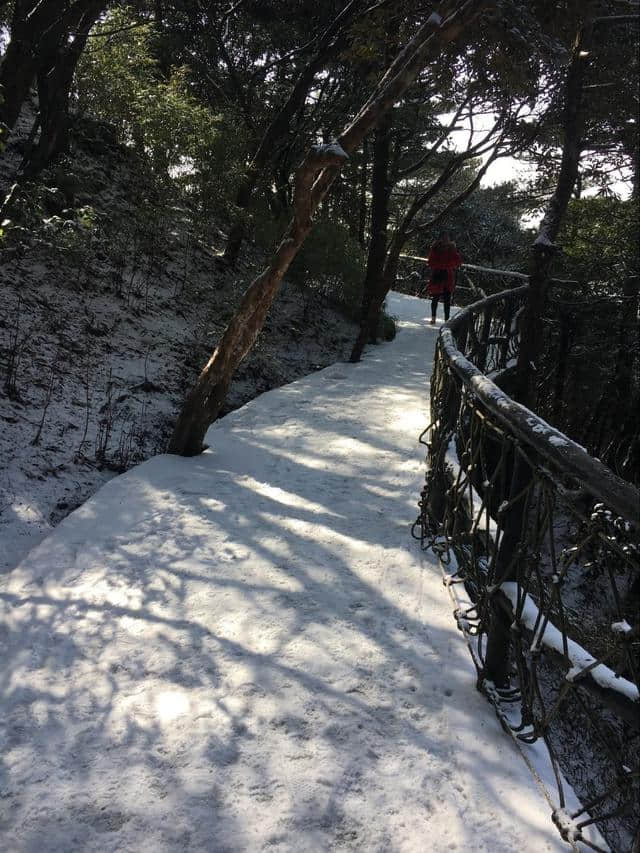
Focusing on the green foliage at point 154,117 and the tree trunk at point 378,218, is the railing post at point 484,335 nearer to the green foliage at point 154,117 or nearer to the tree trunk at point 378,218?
the tree trunk at point 378,218

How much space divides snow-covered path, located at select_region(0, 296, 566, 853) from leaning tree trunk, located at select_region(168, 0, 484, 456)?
0.94m

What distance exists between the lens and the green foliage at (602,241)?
11.3 meters

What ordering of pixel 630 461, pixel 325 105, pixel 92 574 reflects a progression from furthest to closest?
pixel 325 105
pixel 630 461
pixel 92 574

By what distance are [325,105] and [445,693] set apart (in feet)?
50.3

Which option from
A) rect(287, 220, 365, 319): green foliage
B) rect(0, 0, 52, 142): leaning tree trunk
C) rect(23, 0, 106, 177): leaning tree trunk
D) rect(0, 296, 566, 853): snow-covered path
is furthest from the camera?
rect(287, 220, 365, 319): green foliage

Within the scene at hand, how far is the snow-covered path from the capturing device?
6.55 feet

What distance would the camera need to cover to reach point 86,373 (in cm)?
700

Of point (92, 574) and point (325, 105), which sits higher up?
point (325, 105)

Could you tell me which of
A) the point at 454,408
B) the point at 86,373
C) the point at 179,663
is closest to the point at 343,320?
the point at 86,373

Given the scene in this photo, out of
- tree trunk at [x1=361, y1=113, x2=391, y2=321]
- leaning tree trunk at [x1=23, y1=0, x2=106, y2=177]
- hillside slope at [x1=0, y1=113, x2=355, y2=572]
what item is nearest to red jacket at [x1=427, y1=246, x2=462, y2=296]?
tree trunk at [x1=361, y1=113, x2=391, y2=321]

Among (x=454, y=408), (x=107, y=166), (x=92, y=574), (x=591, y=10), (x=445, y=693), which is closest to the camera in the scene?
(x=445, y=693)

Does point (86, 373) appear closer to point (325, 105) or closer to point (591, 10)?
point (591, 10)

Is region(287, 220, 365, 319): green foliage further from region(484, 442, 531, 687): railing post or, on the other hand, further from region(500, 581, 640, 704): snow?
region(500, 581, 640, 704): snow

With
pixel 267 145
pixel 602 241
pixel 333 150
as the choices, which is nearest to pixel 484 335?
pixel 333 150
